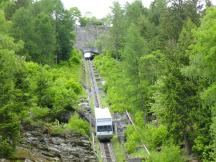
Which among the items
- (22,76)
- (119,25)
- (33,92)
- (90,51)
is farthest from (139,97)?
(90,51)

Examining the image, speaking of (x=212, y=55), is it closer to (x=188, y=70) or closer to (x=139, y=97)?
(x=188, y=70)

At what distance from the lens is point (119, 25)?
94438 mm

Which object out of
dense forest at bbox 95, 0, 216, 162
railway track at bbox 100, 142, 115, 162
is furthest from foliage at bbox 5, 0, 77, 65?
railway track at bbox 100, 142, 115, 162

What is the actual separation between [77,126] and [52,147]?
775 cm

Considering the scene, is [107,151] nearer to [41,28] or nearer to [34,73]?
[34,73]

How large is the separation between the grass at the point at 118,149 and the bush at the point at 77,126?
2966mm

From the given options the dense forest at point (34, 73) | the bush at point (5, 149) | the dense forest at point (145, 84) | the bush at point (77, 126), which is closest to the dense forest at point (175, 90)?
the dense forest at point (145, 84)

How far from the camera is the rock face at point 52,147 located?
3653 cm

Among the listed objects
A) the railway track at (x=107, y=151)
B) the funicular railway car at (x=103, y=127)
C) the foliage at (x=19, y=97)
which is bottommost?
the railway track at (x=107, y=151)

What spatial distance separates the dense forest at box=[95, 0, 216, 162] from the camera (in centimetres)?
3375

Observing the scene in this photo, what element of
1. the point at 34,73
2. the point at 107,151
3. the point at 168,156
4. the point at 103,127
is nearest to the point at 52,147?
the point at 107,151

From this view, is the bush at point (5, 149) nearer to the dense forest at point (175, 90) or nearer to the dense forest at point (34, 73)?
the dense forest at point (34, 73)

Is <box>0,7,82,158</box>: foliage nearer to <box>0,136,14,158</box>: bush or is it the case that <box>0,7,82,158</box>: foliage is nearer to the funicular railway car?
<box>0,136,14,158</box>: bush

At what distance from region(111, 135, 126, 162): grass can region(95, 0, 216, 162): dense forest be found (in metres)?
0.96
